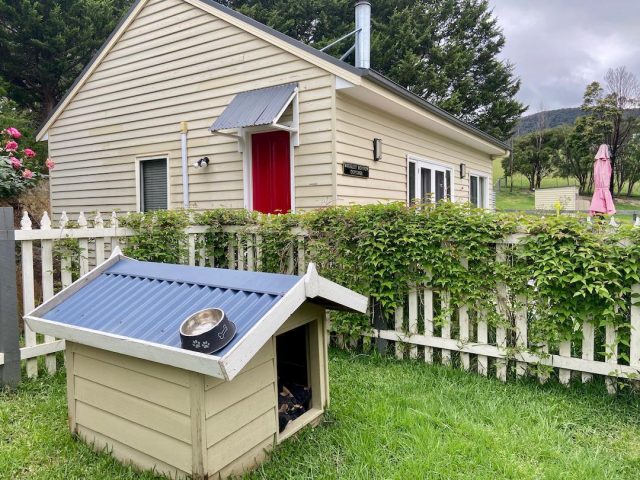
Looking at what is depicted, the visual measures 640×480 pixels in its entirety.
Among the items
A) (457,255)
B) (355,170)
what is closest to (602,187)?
(355,170)

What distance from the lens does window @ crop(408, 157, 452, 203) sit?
8.88 meters

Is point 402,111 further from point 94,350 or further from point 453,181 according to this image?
point 94,350

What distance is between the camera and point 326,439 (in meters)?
2.55

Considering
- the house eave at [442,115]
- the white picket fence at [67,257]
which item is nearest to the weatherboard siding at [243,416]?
the white picket fence at [67,257]

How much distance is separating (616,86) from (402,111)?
107 ft

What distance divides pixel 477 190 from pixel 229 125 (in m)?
9.04

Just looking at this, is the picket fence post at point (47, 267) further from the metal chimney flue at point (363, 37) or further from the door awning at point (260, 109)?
the metal chimney flue at point (363, 37)

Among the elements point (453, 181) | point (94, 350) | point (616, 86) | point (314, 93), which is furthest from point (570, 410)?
point (616, 86)

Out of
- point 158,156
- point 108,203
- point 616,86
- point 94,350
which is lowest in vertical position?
point 94,350

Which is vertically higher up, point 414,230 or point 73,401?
point 414,230

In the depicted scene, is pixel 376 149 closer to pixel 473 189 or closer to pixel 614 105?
pixel 473 189

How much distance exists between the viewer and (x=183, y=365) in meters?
1.89

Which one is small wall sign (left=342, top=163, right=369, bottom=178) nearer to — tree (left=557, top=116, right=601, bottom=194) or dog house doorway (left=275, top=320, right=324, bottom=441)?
dog house doorway (left=275, top=320, right=324, bottom=441)

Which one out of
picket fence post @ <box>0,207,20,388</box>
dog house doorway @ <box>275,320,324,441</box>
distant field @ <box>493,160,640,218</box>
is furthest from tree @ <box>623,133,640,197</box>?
picket fence post @ <box>0,207,20,388</box>
